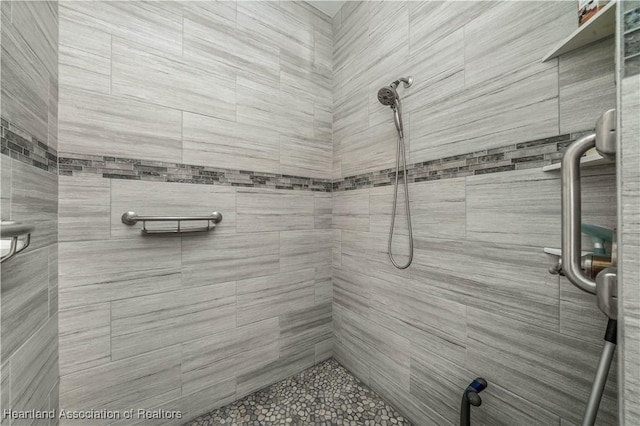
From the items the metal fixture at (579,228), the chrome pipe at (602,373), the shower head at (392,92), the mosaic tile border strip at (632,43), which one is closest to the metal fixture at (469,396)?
the chrome pipe at (602,373)

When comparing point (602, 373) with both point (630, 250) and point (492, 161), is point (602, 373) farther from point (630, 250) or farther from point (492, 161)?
point (492, 161)

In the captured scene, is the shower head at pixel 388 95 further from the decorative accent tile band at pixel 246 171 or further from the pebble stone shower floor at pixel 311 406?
the pebble stone shower floor at pixel 311 406

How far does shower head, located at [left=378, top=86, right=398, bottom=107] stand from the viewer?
1.26m

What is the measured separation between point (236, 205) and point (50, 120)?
78 centimetres

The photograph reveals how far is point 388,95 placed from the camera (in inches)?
50.3

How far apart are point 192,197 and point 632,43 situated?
1.43m

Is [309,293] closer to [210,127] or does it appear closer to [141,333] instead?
[141,333]

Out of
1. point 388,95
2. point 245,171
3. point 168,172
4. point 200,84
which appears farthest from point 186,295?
point 388,95

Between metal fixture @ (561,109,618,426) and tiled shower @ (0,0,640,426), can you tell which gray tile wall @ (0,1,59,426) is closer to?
tiled shower @ (0,0,640,426)

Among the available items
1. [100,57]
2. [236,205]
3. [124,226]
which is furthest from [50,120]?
[236,205]

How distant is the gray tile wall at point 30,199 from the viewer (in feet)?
2.37

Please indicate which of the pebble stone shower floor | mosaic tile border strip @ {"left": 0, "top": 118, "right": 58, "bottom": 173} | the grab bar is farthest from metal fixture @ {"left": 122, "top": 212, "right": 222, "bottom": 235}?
the grab bar

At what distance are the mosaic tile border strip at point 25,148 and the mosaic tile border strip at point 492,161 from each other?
144 centimetres

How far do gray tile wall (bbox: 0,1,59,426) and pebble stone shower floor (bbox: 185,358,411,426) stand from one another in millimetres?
737
